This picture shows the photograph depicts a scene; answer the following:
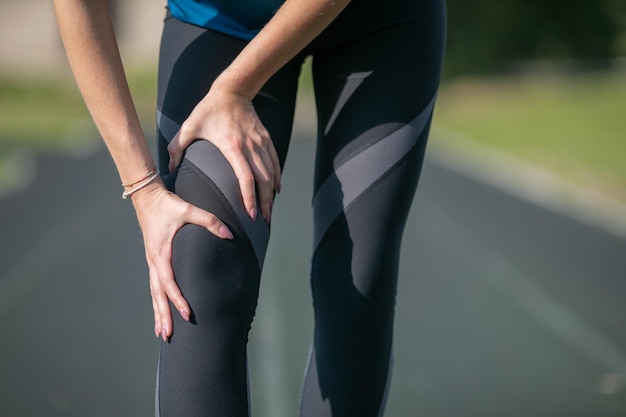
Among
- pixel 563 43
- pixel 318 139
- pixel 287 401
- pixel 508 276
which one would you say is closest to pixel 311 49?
pixel 318 139

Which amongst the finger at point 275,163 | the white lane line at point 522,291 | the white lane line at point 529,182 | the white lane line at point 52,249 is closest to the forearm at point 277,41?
the finger at point 275,163

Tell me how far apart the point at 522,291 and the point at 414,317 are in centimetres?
98

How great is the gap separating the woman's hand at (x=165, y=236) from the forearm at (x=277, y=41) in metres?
0.24

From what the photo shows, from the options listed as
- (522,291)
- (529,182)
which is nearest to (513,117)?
(529,182)

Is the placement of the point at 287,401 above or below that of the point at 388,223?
below

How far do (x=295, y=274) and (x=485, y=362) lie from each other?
234cm

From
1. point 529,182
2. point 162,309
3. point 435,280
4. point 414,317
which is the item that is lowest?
point 529,182

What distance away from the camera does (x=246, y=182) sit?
160 cm

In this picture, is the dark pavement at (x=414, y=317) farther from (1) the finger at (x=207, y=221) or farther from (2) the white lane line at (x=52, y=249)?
(1) the finger at (x=207, y=221)

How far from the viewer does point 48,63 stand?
31266 millimetres

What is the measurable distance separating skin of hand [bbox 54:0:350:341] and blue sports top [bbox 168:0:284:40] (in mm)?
135

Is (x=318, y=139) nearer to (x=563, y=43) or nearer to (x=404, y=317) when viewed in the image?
(x=404, y=317)

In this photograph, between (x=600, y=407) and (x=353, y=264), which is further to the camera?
(x=600, y=407)

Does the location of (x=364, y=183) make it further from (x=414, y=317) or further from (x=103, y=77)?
(x=414, y=317)
